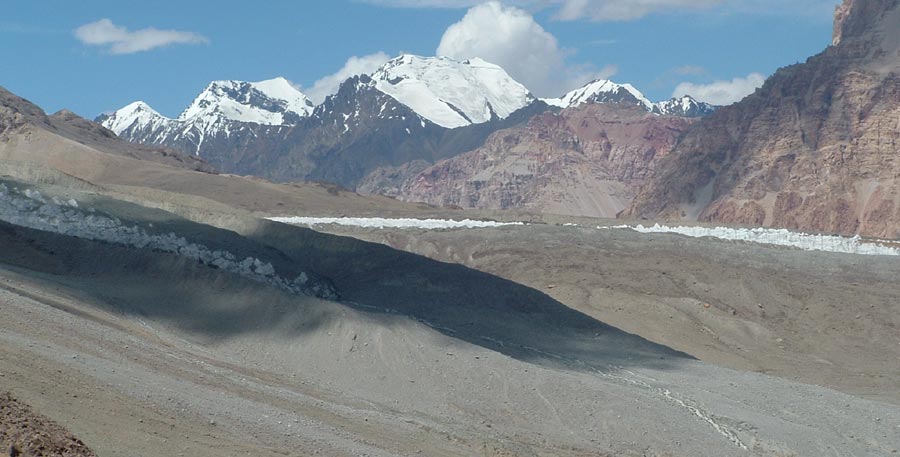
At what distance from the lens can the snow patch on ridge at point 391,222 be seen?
96812mm

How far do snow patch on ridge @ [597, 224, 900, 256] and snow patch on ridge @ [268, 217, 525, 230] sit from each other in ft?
43.7

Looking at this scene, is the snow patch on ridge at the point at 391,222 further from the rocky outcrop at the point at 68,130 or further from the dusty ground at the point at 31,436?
the dusty ground at the point at 31,436

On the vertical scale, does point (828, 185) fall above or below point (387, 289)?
above

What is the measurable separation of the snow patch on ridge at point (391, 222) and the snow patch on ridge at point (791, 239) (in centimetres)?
1332

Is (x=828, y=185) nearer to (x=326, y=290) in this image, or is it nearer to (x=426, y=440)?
(x=326, y=290)

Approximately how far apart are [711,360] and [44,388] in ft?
122

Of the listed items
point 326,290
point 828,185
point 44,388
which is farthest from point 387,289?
point 828,185

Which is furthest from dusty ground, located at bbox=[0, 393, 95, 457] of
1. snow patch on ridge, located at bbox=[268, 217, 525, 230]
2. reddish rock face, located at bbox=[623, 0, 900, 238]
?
Result: reddish rock face, located at bbox=[623, 0, 900, 238]

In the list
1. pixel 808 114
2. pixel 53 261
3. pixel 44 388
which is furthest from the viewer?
pixel 808 114

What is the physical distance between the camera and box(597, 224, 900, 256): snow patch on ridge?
303 feet

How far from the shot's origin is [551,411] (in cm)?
3500

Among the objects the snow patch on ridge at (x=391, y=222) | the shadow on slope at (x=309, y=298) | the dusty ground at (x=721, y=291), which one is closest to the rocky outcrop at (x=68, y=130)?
the snow patch on ridge at (x=391, y=222)

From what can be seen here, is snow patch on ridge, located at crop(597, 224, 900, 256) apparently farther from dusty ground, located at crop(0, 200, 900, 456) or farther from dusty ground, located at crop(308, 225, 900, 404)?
dusty ground, located at crop(0, 200, 900, 456)

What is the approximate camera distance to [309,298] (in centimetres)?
4097
